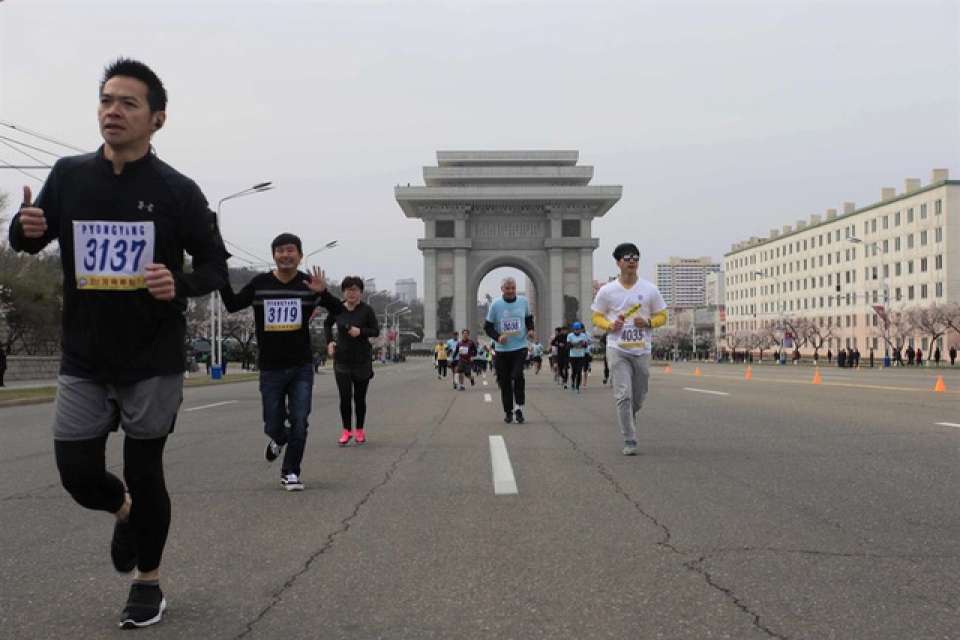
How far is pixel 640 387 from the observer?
8414 millimetres

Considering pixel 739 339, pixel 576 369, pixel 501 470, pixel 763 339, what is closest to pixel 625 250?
pixel 501 470

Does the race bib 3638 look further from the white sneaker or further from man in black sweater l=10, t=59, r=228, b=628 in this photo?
man in black sweater l=10, t=59, r=228, b=628

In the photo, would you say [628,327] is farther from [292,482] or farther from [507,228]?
[507,228]

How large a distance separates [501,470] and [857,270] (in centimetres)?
10236

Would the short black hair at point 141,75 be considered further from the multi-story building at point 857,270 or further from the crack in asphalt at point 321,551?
the multi-story building at point 857,270

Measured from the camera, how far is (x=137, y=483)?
3.40m

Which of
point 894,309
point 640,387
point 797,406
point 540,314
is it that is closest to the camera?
point 640,387

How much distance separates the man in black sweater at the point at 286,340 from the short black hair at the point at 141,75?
3132 mm

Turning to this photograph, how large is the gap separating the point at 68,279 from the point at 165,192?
505 mm

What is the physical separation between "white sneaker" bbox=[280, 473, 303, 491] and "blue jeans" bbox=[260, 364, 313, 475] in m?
0.06

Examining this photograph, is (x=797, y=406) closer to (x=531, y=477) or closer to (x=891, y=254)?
(x=531, y=477)

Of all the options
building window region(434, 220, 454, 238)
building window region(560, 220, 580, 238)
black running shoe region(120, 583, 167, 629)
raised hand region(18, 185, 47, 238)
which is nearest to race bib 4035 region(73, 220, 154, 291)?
raised hand region(18, 185, 47, 238)

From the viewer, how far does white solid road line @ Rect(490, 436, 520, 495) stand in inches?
254

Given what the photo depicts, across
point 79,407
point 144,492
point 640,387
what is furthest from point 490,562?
point 640,387
